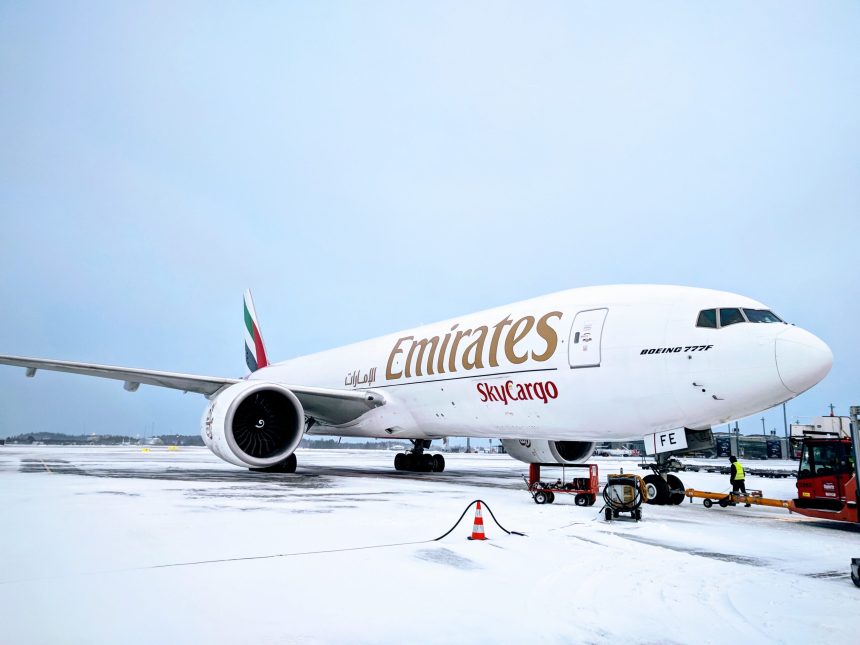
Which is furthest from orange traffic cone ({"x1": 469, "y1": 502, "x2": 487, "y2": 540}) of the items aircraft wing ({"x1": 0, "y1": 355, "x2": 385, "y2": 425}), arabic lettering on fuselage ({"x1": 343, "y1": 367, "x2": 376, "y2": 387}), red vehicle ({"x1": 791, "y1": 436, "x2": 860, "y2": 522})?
arabic lettering on fuselage ({"x1": 343, "y1": 367, "x2": 376, "y2": 387})

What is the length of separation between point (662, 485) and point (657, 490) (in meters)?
0.14

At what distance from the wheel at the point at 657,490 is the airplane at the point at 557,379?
0.8 inches

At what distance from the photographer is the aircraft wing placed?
14758 millimetres

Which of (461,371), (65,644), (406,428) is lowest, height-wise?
(65,644)

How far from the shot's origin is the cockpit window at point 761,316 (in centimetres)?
955

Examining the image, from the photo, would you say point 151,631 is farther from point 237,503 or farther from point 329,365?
point 329,365

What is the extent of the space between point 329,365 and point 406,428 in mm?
5176

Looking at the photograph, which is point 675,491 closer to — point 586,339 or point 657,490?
point 657,490

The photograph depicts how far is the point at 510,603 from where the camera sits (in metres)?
4.24

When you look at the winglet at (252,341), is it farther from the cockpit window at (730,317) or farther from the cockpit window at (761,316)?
the cockpit window at (761,316)

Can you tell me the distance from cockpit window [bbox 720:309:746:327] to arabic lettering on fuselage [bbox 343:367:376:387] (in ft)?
31.2

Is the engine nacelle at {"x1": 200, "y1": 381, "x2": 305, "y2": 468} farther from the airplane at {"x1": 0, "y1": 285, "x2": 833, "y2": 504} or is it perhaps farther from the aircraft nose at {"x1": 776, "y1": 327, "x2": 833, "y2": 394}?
the aircraft nose at {"x1": 776, "y1": 327, "x2": 833, "y2": 394}

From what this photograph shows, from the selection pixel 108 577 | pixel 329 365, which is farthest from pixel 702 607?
pixel 329 365

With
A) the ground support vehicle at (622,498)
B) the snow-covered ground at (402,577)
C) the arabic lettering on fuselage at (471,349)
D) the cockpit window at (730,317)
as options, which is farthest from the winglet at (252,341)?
the cockpit window at (730,317)
